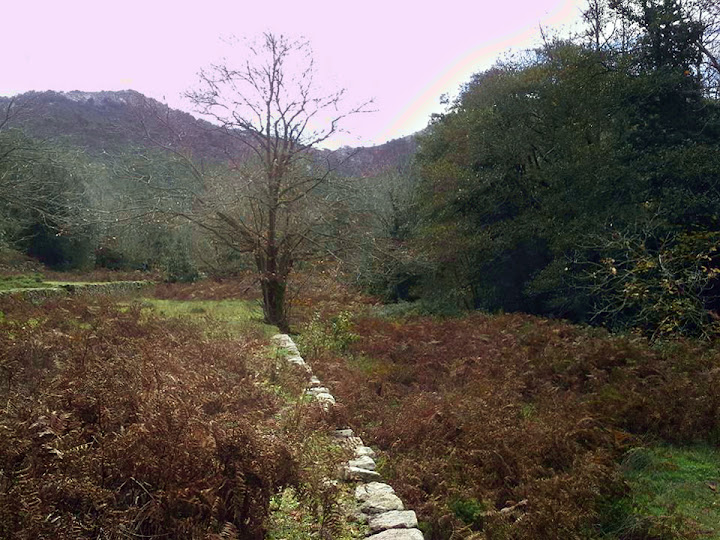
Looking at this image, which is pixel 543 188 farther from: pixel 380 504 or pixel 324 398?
pixel 380 504

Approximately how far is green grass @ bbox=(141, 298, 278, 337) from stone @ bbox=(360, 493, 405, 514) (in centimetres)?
629

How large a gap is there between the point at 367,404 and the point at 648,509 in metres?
3.74

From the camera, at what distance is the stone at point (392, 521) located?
3.94 m

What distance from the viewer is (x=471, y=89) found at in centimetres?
2262

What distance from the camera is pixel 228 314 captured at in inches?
586

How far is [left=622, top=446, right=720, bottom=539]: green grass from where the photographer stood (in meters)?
4.50

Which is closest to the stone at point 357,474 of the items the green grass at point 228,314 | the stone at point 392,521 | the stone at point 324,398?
the stone at point 392,521

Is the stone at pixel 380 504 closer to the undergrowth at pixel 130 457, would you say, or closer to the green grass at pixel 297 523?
the green grass at pixel 297 523

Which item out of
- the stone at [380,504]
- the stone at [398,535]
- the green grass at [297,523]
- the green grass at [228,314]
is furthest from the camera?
the green grass at [228,314]

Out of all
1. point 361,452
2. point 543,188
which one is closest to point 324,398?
point 361,452

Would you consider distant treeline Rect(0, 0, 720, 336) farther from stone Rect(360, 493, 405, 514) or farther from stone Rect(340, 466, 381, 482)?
stone Rect(360, 493, 405, 514)

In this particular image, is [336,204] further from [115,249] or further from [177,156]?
[115,249]

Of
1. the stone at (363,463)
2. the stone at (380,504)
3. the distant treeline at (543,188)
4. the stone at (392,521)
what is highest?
the distant treeline at (543,188)

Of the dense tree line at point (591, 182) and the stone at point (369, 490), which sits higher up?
the dense tree line at point (591, 182)
